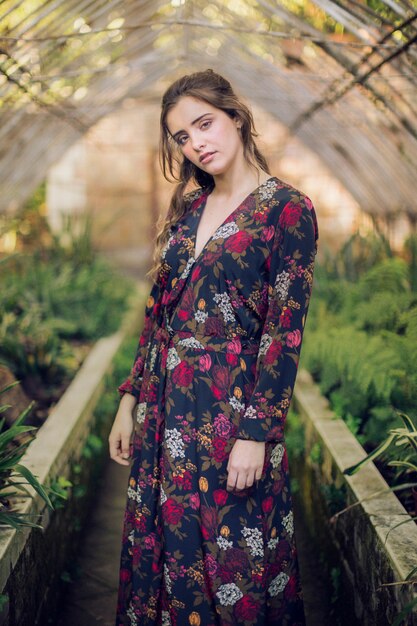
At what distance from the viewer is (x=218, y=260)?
6.56 ft

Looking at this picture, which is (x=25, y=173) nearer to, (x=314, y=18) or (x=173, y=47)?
(x=173, y=47)

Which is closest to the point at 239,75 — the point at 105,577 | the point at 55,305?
the point at 55,305

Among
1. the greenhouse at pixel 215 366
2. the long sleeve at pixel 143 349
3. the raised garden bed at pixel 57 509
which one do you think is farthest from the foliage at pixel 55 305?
the long sleeve at pixel 143 349

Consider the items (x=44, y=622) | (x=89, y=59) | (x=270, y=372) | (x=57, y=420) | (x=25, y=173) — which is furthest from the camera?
(x=25, y=173)

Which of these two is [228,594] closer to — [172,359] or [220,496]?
[220,496]

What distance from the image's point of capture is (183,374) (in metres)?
2.06

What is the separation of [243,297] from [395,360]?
4.79 ft

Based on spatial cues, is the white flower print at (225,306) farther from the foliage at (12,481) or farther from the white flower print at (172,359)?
the foliage at (12,481)

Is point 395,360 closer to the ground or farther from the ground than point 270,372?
farther from the ground

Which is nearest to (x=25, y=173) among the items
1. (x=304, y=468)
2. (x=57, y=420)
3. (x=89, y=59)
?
(x=89, y=59)

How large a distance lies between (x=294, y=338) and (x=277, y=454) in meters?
0.36

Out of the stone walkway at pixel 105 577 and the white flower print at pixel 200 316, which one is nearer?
the white flower print at pixel 200 316

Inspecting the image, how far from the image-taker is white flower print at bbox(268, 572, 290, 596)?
2.03 metres

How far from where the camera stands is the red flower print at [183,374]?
6.73ft
